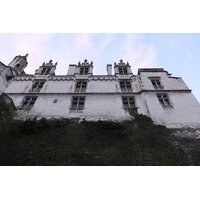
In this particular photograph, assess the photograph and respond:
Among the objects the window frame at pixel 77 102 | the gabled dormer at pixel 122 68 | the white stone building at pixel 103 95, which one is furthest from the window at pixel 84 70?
the window frame at pixel 77 102

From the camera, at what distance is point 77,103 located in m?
15.3

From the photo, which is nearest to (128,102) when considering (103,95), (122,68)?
(103,95)

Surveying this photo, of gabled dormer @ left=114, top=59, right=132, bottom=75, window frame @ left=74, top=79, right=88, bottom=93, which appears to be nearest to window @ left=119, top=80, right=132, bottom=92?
gabled dormer @ left=114, top=59, right=132, bottom=75

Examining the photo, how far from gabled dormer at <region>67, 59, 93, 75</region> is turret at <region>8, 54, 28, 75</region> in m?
6.50

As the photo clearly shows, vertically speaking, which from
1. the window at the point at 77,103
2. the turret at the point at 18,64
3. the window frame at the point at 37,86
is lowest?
the window at the point at 77,103

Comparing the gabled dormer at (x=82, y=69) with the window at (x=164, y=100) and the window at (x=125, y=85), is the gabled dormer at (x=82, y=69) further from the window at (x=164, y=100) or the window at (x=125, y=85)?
the window at (x=164, y=100)

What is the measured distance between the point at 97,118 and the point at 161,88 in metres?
8.71

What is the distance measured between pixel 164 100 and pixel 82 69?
12.6m

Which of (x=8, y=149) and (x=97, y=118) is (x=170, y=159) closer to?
(x=97, y=118)

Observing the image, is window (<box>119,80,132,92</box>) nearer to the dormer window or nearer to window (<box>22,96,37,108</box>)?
the dormer window

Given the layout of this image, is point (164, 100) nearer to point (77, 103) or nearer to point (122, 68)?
point (122, 68)

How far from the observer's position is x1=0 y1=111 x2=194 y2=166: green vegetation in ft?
29.0

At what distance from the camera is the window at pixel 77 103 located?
14.7 m

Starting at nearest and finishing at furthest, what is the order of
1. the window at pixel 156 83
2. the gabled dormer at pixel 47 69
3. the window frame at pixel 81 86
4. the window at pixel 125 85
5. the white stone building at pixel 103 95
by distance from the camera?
the white stone building at pixel 103 95 → the window at pixel 156 83 → the window frame at pixel 81 86 → the window at pixel 125 85 → the gabled dormer at pixel 47 69
